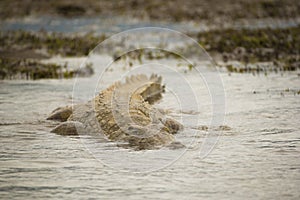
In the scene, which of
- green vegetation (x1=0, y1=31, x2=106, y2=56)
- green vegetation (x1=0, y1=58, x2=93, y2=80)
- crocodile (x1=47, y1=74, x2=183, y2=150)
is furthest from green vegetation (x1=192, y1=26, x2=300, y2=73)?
crocodile (x1=47, y1=74, x2=183, y2=150)

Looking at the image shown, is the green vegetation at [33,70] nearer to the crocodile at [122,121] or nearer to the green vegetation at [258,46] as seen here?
the green vegetation at [258,46]

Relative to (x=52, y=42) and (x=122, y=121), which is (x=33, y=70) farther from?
(x=122, y=121)

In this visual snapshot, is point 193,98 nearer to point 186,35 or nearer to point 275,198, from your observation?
point 275,198

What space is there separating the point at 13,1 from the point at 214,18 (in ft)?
41.7

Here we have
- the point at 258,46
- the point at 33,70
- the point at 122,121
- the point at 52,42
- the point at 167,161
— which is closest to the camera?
the point at 167,161

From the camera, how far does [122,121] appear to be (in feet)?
30.0

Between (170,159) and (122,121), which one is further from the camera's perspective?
(122,121)

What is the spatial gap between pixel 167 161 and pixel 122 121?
1.16m

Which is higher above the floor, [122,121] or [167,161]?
[122,121]

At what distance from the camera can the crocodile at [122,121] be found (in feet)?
29.0

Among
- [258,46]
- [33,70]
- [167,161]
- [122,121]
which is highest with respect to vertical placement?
[258,46]

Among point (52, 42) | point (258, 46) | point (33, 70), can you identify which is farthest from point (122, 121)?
point (52, 42)

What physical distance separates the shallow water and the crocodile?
0.59 feet

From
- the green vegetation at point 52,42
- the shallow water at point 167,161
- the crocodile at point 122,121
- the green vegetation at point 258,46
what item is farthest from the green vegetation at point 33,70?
the crocodile at point 122,121
